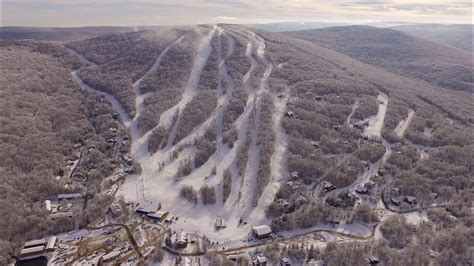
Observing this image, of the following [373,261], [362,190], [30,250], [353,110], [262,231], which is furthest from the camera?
[353,110]

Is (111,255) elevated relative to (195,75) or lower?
lower

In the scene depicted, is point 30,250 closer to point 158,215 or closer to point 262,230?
point 158,215

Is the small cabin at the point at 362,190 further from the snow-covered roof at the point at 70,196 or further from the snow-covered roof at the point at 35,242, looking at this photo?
the snow-covered roof at the point at 35,242

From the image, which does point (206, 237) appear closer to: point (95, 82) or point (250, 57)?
point (95, 82)

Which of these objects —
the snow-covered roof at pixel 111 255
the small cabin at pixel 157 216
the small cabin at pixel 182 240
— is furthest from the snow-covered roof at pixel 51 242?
the small cabin at pixel 182 240

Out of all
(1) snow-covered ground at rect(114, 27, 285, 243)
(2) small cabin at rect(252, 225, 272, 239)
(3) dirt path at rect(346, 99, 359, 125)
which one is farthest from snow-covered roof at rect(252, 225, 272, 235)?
(3) dirt path at rect(346, 99, 359, 125)

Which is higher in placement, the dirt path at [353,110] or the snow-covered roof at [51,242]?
the dirt path at [353,110]

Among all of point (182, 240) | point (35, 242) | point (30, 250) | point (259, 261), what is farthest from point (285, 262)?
point (35, 242)

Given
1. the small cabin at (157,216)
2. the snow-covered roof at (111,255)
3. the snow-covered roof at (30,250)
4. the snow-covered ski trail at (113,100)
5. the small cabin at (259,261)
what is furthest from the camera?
the snow-covered ski trail at (113,100)

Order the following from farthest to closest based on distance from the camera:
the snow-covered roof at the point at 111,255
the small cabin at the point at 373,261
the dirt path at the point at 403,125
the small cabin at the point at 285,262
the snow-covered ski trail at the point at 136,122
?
the dirt path at the point at 403,125 < the snow-covered ski trail at the point at 136,122 < the snow-covered roof at the point at 111,255 < the small cabin at the point at 373,261 < the small cabin at the point at 285,262

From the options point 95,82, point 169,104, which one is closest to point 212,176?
point 169,104
